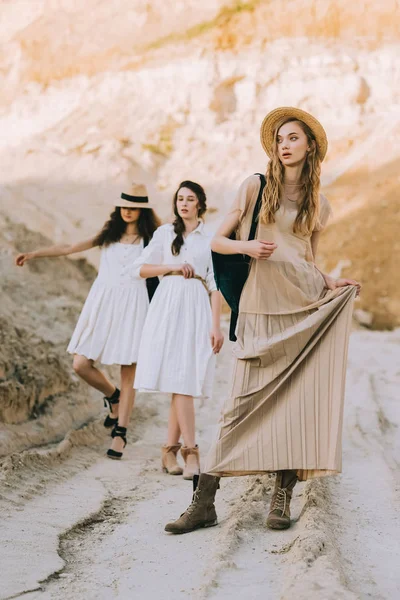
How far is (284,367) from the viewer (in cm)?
392

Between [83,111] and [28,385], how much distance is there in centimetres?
1275

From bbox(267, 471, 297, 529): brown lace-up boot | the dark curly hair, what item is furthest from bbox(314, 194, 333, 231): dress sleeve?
the dark curly hair

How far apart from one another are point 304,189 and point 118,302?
2715mm

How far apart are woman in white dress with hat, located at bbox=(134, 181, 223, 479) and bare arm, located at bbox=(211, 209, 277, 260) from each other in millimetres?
1404

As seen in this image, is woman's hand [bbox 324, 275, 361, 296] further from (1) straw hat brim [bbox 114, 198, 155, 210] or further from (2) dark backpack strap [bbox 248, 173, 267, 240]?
(1) straw hat brim [bbox 114, 198, 155, 210]

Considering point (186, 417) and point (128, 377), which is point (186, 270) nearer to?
point (186, 417)

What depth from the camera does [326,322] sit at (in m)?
3.96

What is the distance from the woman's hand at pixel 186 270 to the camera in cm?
560

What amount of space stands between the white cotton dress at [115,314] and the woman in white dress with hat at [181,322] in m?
0.69

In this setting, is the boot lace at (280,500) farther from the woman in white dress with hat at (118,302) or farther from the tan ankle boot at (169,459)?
the woman in white dress with hat at (118,302)

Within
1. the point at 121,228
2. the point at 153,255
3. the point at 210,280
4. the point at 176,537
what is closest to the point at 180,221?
the point at 153,255

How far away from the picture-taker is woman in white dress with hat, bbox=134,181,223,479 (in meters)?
5.56

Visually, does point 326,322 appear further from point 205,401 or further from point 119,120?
point 119,120

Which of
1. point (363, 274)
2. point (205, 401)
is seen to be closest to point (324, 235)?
point (363, 274)
